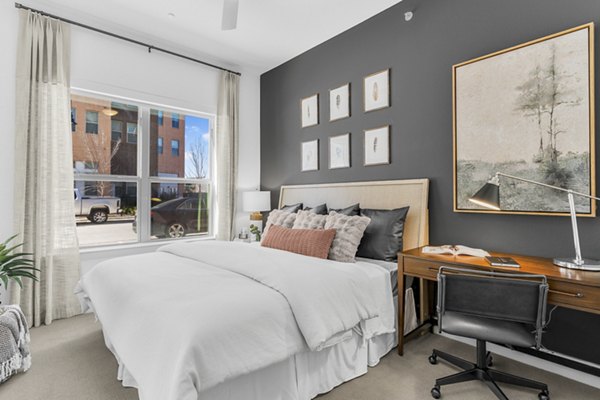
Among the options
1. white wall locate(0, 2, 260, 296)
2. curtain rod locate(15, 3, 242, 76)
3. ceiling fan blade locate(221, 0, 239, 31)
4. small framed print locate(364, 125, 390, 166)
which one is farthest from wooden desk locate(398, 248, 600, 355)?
curtain rod locate(15, 3, 242, 76)

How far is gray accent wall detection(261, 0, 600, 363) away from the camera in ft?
7.08

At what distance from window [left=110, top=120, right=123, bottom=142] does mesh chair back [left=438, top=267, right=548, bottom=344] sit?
3.68 m

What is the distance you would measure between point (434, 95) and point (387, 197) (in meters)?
1.00

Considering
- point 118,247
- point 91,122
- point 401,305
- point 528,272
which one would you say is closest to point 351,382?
point 401,305

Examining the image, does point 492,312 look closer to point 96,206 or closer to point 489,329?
point 489,329

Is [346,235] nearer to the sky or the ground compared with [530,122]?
nearer to the ground

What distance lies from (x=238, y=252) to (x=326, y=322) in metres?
0.98

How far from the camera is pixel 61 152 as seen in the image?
3.12 m

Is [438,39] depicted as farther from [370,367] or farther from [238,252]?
[370,367]

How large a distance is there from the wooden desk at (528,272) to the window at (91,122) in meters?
3.50

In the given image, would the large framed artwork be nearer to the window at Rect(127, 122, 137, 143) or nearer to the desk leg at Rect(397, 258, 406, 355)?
the desk leg at Rect(397, 258, 406, 355)

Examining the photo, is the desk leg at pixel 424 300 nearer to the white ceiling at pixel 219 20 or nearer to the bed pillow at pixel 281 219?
the bed pillow at pixel 281 219

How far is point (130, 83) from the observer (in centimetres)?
360

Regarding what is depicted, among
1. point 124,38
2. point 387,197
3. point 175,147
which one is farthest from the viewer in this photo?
point 175,147
